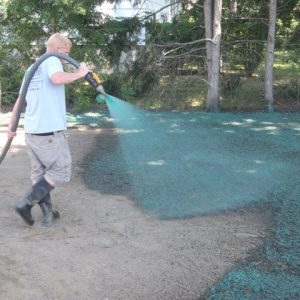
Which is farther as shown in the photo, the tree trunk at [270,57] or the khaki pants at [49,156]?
the tree trunk at [270,57]

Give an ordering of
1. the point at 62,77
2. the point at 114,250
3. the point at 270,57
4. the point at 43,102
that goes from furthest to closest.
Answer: the point at 270,57, the point at 43,102, the point at 62,77, the point at 114,250

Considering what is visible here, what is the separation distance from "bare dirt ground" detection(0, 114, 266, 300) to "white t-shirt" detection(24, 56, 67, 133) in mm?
891

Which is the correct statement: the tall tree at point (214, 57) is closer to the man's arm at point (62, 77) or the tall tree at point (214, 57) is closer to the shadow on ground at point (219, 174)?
the shadow on ground at point (219, 174)

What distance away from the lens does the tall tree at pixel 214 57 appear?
1012 cm

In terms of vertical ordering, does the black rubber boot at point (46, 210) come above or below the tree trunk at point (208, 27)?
below

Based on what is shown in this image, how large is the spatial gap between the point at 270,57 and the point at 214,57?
3.83 ft

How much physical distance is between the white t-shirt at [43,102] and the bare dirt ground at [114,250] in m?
0.89

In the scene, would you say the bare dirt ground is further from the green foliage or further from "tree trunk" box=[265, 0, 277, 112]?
"tree trunk" box=[265, 0, 277, 112]

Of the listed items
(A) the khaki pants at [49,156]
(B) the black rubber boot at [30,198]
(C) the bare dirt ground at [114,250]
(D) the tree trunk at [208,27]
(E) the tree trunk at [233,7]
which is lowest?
(C) the bare dirt ground at [114,250]

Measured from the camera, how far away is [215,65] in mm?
10336

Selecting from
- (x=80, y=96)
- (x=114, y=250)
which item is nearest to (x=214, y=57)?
(x=80, y=96)

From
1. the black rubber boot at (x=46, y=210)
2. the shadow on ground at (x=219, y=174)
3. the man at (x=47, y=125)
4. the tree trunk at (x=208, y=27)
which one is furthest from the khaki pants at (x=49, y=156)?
the tree trunk at (x=208, y=27)

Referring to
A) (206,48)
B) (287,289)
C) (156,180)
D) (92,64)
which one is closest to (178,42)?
(206,48)

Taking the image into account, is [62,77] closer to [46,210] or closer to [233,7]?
[46,210]
